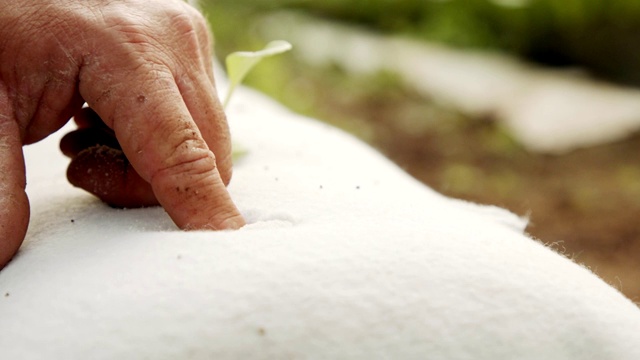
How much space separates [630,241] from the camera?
1.53 meters

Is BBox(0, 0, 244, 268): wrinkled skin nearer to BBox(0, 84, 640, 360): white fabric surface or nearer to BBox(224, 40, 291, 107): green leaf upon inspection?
BBox(0, 84, 640, 360): white fabric surface

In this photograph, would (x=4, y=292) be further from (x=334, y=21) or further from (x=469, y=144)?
(x=334, y=21)

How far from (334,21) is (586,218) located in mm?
1797

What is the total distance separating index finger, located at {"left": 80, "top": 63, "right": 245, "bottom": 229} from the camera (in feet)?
1.72

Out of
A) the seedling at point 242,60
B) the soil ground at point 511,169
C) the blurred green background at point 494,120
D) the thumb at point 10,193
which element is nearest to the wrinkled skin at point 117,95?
the thumb at point 10,193

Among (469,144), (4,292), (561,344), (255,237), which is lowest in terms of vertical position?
(4,292)

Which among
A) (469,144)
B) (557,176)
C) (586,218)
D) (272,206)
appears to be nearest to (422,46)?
(469,144)

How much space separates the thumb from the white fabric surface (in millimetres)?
17

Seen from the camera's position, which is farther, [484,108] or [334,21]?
[334,21]

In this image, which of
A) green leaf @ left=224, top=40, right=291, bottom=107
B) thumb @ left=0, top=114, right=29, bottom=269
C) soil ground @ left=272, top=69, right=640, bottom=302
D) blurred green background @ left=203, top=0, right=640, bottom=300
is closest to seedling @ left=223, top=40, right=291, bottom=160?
green leaf @ left=224, top=40, right=291, bottom=107

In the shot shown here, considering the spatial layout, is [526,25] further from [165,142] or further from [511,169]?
[165,142]

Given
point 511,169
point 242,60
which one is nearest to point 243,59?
point 242,60

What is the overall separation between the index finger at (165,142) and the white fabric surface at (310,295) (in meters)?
0.03

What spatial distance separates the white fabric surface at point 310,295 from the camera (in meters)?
0.43
